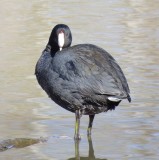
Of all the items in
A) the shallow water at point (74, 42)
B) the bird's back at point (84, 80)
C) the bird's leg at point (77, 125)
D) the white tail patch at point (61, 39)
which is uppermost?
the white tail patch at point (61, 39)

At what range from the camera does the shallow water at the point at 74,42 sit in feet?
21.6

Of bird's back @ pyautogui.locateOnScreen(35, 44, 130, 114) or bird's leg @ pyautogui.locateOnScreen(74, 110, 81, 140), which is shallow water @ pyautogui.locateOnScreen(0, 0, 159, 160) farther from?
bird's back @ pyautogui.locateOnScreen(35, 44, 130, 114)

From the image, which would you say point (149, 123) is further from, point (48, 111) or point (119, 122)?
point (48, 111)

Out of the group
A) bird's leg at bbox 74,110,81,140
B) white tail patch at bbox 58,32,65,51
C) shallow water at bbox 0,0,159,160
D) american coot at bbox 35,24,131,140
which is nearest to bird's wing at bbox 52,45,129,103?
american coot at bbox 35,24,131,140

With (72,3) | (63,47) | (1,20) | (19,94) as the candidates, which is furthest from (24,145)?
(72,3)

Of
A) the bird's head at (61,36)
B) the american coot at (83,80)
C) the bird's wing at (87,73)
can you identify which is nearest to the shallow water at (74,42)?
the american coot at (83,80)

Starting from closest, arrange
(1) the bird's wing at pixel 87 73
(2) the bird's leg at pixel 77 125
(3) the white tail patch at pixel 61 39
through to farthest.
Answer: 1. (1) the bird's wing at pixel 87 73
2. (2) the bird's leg at pixel 77 125
3. (3) the white tail patch at pixel 61 39

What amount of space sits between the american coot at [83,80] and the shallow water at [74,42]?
0.99 ft

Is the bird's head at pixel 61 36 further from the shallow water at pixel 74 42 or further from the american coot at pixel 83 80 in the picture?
the shallow water at pixel 74 42

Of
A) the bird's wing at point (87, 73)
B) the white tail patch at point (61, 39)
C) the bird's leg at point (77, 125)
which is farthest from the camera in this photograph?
the white tail patch at point (61, 39)

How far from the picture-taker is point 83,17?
12.9 m

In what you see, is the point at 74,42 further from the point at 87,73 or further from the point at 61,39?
the point at 87,73

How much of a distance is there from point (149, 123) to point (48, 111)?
1.04m

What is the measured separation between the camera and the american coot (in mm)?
6555
